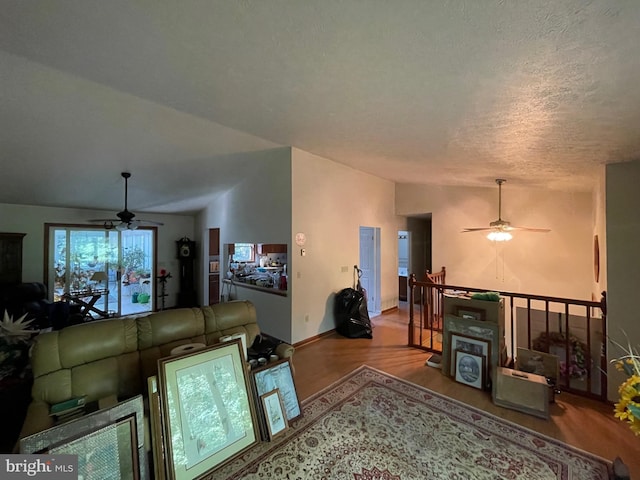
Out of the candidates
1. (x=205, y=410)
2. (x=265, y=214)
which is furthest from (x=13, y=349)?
(x=265, y=214)

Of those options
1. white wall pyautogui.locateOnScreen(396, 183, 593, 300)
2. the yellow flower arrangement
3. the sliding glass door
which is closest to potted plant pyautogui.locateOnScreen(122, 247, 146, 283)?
the sliding glass door

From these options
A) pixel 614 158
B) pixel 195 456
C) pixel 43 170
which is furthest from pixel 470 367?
pixel 43 170

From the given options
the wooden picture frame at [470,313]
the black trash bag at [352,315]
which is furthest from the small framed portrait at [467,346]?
the black trash bag at [352,315]

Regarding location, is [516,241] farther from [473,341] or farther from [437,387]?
[437,387]

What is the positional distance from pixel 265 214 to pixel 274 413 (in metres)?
3.07

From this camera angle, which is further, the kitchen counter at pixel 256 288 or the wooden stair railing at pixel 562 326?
the kitchen counter at pixel 256 288

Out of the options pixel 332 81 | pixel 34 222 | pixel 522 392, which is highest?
pixel 332 81

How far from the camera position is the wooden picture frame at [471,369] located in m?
2.88

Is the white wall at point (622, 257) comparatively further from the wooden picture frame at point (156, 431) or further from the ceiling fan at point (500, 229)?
the wooden picture frame at point (156, 431)

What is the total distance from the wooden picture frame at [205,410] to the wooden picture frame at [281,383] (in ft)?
0.42

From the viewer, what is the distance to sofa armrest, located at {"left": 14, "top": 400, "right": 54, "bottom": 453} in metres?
1.49

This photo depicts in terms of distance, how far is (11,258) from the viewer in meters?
4.96

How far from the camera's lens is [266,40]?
1482 mm

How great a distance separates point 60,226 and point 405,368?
7147 millimetres
